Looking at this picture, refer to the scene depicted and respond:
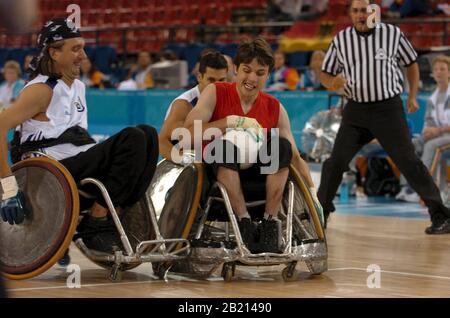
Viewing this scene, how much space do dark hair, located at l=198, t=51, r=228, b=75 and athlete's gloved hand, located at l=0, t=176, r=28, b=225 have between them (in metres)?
1.80

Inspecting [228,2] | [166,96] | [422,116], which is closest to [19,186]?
[422,116]

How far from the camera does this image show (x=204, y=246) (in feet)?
18.6

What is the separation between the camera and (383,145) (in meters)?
8.22

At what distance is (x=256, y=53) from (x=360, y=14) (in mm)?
2678

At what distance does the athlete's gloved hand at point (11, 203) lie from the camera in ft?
17.5

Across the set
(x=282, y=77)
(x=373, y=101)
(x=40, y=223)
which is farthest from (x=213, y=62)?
(x=282, y=77)

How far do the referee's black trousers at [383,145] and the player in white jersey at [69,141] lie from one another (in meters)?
2.95

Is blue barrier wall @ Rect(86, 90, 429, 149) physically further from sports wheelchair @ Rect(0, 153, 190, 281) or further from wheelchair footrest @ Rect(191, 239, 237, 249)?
sports wheelchair @ Rect(0, 153, 190, 281)

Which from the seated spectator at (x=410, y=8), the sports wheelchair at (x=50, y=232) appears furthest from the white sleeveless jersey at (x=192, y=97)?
the seated spectator at (x=410, y=8)

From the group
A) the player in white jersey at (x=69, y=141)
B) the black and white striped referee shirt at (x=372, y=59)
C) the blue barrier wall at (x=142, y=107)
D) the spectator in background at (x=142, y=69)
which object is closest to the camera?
the player in white jersey at (x=69, y=141)

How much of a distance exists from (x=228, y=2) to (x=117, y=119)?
6.66 m

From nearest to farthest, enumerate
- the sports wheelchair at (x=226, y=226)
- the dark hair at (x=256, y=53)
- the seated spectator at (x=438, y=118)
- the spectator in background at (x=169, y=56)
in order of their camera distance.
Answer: the sports wheelchair at (x=226, y=226)
the dark hair at (x=256, y=53)
the seated spectator at (x=438, y=118)
the spectator in background at (x=169, y=56)

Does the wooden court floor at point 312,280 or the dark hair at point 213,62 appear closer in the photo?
the wooden court floor at point 312,280

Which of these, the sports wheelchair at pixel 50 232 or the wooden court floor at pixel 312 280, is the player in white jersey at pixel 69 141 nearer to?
the sports wheelchair at pixel 50 232
